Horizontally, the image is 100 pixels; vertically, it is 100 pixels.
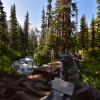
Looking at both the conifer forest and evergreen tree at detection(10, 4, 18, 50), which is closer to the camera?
the conifer forest

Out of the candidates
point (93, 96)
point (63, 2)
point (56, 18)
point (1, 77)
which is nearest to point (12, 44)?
point (56, 18)

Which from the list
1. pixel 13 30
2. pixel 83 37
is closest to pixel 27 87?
pixel 83 37

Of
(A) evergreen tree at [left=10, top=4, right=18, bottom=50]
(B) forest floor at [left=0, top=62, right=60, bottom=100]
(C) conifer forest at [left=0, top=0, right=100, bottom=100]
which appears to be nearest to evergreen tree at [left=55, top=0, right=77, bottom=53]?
(C) conifer forest at [left=0, top=0, right=100, bottom=100]

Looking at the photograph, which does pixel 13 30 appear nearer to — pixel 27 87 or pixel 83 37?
pixel 83 37

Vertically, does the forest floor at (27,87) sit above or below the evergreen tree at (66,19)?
below

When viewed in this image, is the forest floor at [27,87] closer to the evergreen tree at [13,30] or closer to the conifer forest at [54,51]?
the conifer forest at [54,51]

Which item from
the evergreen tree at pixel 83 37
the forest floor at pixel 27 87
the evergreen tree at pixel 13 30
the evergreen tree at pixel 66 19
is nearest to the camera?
the forest floor at pixel 27 87

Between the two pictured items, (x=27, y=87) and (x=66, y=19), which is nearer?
(x=27, y=87)

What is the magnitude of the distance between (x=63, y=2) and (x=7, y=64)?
2159 centimetres

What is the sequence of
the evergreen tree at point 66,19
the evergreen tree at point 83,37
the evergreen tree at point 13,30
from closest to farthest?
the evergreen tree at point 66,19, the evergreen tree at point 83,37, the evergreen tree at point 13,30

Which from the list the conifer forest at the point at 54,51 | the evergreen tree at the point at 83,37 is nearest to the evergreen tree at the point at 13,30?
the conifer forest at the point at 54,51

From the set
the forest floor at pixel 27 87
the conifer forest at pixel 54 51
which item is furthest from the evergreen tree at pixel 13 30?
the forest floor at pixel 27 87

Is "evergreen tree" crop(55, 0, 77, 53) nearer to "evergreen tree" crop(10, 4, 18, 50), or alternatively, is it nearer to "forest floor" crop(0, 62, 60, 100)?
"forest floor" crop(0, 62, 60, 100)

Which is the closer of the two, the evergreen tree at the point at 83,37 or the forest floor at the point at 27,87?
the forest floor at the point at 27,87
